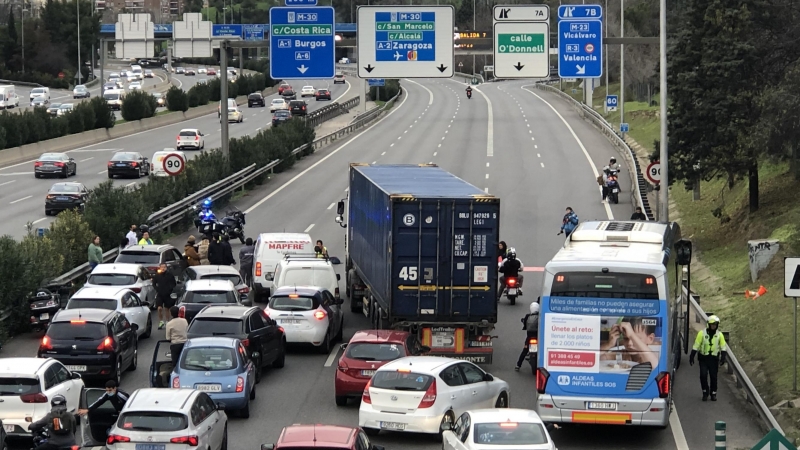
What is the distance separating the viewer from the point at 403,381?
18672 millimetres

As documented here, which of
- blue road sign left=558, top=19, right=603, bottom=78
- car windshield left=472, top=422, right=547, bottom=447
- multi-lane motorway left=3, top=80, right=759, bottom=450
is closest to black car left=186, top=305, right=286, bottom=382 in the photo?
multi-lane motorway left=3, top=80, right=759, bottom=450

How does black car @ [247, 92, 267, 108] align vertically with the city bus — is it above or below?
above

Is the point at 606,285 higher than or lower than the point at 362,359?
higher

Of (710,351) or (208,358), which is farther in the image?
(710,351)


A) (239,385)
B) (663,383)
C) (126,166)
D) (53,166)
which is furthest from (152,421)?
(53,166)

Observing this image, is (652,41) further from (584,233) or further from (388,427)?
(388,427)

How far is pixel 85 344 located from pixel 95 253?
10.7 metres

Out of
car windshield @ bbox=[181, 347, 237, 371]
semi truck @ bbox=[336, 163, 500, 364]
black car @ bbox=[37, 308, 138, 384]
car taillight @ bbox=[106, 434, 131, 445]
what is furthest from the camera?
semi truck @ bbox=[336, 163, 500, 364]

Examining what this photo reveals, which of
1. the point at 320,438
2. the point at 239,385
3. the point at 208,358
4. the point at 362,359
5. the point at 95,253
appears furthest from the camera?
the point at 95,253

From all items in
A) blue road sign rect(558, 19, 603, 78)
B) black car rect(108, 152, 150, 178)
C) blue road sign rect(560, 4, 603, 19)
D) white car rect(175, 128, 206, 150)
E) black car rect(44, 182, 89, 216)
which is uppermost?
blue road sign rect(560, 4, 603, 19)

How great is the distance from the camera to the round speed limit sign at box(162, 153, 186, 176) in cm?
4234

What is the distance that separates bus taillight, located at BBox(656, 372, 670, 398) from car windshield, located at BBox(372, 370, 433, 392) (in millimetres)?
3365

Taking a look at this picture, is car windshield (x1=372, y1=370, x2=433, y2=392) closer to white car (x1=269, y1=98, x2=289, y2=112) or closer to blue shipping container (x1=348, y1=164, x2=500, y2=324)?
blue shipping container (x1=348, y1=164, x2=500, y2=324)

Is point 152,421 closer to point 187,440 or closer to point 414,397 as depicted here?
point 187,440
